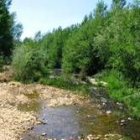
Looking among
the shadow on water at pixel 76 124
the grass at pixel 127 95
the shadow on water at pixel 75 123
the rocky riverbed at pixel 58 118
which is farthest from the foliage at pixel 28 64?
the shadow on water at pixel 76 124

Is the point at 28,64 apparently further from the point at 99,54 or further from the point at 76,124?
the point at 76,124

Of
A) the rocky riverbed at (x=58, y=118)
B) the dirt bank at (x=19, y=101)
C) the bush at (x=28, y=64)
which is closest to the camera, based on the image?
the rocky riverbed at (x=58, y=118)

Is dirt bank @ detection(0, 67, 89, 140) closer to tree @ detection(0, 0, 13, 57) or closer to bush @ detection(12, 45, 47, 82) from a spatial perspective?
bush @ detection(12, 45, 47, 82)

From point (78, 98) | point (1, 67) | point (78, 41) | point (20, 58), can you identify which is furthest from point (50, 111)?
point (78, 41)

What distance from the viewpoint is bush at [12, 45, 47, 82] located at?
4666 cm

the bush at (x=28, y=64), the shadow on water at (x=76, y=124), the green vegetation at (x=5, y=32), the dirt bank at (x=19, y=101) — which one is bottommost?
the shadow on water at (x=76, y=124)

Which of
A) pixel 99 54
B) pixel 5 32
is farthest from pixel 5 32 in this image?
pixel 99 54

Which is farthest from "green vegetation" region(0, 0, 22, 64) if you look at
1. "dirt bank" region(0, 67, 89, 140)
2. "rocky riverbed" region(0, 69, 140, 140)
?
"rocky riverbed" region(0, 69, 140, 140)

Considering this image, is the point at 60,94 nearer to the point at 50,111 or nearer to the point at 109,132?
the point at 50,111

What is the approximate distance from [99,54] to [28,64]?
1991 cm

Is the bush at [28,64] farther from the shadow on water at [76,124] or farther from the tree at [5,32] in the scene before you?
the shadow on water at [76,124]

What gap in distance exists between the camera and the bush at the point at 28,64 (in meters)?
46.7

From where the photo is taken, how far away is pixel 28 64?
154ft

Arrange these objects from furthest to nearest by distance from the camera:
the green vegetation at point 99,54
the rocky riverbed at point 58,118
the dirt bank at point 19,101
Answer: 1. the green vegetation at point 99,54
2. the dirt bank at point 19,101
3. the rocky riverbed at point 58,118
